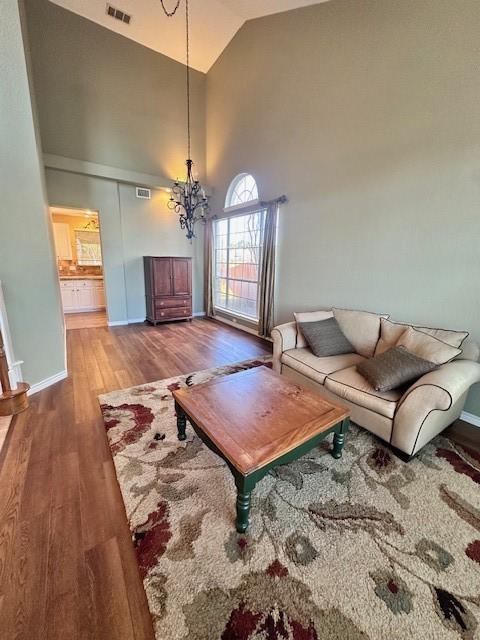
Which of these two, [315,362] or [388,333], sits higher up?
[388,333]

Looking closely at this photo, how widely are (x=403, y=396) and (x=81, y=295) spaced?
283 inches

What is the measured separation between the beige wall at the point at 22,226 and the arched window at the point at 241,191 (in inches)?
124

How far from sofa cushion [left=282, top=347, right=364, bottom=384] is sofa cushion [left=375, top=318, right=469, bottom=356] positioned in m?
0.28

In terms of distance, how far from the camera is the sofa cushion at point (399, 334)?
6.92 feet

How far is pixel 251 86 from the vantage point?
424 cm

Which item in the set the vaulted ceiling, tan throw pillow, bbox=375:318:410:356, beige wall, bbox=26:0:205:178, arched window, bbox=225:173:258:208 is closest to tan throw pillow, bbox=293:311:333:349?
tan throw pillow, bbox=375:318:410:356

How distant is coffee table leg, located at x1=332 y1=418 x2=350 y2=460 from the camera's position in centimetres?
173

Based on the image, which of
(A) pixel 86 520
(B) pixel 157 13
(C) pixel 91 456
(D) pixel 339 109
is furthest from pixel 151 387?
(B) pixel 157 13

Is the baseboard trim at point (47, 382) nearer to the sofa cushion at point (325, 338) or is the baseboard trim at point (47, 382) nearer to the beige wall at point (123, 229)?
the beige wall at point (123, 229)

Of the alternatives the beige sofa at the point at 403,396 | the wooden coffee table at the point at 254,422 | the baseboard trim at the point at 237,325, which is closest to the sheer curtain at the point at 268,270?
the baseboard trim at the point at 237,325

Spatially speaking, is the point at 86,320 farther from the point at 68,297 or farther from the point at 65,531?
the point at 65,531

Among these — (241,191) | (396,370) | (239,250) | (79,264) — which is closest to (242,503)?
(396,370)

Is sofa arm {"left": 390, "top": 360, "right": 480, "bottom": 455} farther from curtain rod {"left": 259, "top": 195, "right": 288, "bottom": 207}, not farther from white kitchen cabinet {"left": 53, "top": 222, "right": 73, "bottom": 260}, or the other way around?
white kitchen cabinet {"left": 53, "top": 222, "right": 73, "bottom": 260}

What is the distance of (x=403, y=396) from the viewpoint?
1.81 metres
